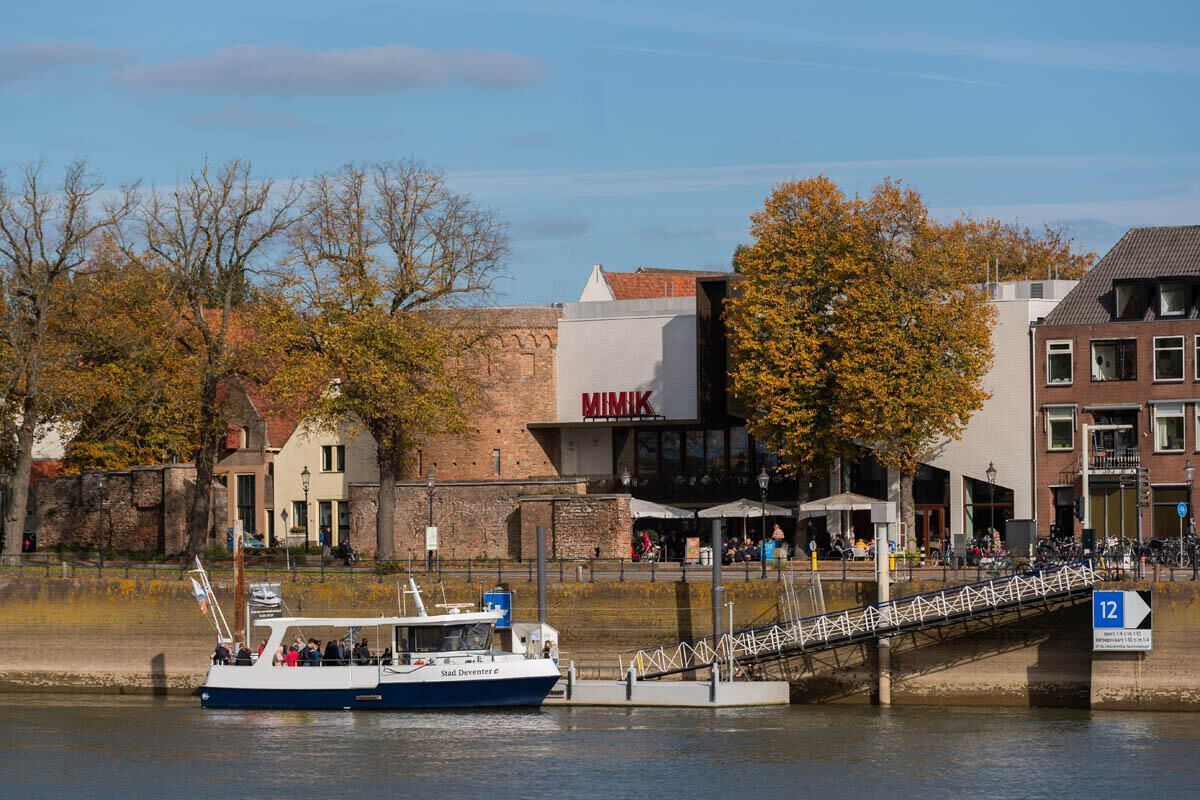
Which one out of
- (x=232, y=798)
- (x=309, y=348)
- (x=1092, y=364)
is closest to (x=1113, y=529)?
(x=1092, y=364)

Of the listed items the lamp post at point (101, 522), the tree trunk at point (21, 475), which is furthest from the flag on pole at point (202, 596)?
the tree trunk at point (21, 475)

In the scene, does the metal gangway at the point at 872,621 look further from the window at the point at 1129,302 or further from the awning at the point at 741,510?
the window at the point at 1129,302

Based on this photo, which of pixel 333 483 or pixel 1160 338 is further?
pixel 333 483

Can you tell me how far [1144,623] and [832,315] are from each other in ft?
72.1

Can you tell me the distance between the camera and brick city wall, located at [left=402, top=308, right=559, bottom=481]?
79625mm

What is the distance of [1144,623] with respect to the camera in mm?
50594

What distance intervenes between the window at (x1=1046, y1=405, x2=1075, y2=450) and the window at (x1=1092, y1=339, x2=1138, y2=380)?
5.44 ft

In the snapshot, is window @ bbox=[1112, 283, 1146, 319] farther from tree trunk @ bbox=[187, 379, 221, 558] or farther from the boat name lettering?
tree trunk @ bbox=[187, 379, 221, 558]

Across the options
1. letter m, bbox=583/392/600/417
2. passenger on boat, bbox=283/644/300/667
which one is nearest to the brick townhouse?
A: letter m, bbox=583/392/600/417

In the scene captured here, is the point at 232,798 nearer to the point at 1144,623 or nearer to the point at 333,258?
the point at 1144,623

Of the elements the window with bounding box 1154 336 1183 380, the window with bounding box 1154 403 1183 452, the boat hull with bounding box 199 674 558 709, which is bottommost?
the boat hull with bounding box 199 674 558 709

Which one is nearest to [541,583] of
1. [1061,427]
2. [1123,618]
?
[1123,618]

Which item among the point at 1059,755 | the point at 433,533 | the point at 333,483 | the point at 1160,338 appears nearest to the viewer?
the point at 1059,755

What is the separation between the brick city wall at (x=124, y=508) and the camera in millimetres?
74938
